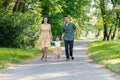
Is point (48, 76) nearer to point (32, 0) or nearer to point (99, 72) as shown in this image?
point (99, 72)

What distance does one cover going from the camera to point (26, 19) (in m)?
32.4

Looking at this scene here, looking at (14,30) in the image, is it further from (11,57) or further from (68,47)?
(68,47)

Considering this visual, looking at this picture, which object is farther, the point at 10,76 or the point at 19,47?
the point at 19,47

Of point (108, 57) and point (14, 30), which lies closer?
point (108, 57)

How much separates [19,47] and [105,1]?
36.3 meters

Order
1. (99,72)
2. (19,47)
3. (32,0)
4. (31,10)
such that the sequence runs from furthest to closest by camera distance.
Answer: (31,10)
(32,0)
(19,47)
(99,72)

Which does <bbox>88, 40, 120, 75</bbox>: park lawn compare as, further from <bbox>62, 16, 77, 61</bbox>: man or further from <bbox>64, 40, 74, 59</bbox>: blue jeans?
<bbox>62, 16, 77, 61</bbox>: man

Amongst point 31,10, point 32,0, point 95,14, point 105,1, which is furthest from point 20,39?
point 95,14

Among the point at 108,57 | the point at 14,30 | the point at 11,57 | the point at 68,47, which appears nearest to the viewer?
the point at 11,57

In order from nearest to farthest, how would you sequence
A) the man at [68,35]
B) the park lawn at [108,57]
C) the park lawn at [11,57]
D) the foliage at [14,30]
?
the park lawn at [108,57] < the park lawn at [11,57] < the man at [68,35] < the foliage at [14,30]

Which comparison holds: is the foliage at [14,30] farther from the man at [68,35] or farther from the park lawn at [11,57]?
the man at [68,35]

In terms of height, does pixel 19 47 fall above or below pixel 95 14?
above

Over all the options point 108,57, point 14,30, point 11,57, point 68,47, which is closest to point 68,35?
point 68,47

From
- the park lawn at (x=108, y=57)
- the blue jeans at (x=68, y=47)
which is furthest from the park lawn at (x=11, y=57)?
the park lawn at (x=108, y=57)
